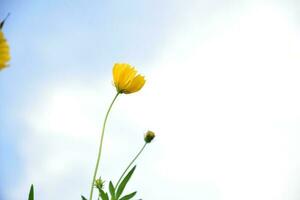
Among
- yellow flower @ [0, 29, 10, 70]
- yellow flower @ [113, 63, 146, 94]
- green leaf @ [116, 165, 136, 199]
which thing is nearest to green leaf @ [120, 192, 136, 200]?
green leaf @ [116, 165, 136, 199]

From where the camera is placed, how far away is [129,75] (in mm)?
2045

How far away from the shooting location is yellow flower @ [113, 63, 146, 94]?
2002mm

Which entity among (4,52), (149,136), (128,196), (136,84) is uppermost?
(136,84)

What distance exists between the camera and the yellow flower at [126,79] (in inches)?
78.8

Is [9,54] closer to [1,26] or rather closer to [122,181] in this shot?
[1,26]

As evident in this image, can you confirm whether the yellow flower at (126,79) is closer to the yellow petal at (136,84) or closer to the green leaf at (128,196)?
the yellow petal at (136,84)

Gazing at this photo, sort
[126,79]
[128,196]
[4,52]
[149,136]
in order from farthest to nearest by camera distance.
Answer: [149,136], [126,79], [128,196], [4,52]

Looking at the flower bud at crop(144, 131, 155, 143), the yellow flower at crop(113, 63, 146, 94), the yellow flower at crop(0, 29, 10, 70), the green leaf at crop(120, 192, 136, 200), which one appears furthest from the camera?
the flower bud at crop(144, 131, 155, 143)

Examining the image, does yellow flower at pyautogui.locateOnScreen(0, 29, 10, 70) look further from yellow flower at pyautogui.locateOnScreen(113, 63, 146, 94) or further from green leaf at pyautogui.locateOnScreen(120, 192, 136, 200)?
yellow flower at pyautogui.locateOnScreen(113, 63, 146, 94)

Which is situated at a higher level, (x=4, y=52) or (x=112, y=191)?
(x=112, y=191)

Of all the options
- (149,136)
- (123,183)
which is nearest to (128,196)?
(123,183)

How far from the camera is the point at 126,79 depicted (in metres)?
2.02

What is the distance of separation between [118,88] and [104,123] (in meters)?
0.67

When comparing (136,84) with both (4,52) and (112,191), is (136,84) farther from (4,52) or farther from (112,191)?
(4,52)
